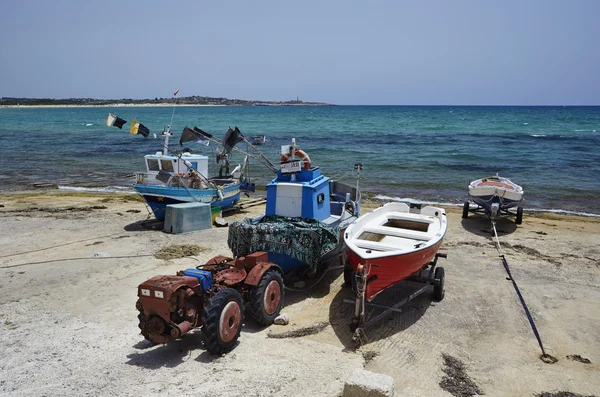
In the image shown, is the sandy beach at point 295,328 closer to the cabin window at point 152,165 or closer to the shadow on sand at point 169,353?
the shadow on sand at point 169,353

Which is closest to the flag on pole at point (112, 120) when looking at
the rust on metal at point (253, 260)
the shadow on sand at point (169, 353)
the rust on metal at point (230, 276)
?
the rust on metal at point (253, 260)

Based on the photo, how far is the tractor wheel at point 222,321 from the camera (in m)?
6.42

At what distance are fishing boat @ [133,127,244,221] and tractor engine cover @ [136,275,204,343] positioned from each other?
336 inches

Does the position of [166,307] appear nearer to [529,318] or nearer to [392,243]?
[392,243]

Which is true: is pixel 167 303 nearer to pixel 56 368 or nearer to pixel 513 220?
pixel 56 368

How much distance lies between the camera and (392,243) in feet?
32.0

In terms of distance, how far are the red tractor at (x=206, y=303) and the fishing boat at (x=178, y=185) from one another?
758 centimetres

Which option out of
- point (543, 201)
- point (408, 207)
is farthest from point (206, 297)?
point (543, 201)

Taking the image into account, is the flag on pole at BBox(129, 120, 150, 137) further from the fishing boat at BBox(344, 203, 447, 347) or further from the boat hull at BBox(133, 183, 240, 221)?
the fishing boat at BBox(344, 203, 447, 347)

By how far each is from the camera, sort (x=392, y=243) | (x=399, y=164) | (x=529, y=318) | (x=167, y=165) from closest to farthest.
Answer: (x=529, y=318) < (x=392, y=243) < (x=167, y=165) < (x=399, y=164)

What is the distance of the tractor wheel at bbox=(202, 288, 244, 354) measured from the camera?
6418 millimetres

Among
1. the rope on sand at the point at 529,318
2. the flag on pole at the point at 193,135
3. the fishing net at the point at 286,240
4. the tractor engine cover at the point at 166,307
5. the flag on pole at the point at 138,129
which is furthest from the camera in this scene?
the flag on pole at the point at 138,129

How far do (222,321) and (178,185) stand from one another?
9576 mm

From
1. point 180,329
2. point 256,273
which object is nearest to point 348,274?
point 256,273
